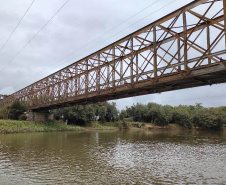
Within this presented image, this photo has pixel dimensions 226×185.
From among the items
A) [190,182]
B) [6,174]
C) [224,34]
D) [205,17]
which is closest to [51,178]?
[6,174]

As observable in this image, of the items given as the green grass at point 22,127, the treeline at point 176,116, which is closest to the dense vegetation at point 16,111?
the green grass at point 22,127

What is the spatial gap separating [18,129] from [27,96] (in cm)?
2072

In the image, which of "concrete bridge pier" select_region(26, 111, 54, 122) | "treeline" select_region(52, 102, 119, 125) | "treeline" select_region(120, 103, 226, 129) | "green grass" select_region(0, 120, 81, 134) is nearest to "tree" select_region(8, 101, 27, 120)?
"concrete bridge pier" select_region(26, 111, 54, 122)

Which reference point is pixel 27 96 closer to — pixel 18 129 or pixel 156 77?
pixel 18 129

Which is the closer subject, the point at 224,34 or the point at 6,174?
the point at 6,174

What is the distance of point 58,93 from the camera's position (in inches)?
1805

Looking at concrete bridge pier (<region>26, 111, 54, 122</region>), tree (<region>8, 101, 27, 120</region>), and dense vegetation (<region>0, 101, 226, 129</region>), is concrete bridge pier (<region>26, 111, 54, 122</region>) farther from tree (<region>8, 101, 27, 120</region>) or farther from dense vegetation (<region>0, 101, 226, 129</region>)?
dense vegetation (<region>0, 101, 226, 129</region>)

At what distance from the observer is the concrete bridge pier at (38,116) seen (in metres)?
59.1

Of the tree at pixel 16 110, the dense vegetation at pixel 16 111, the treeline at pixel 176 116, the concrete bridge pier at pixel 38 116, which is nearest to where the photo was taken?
the dense vegetation at pixel 16 111

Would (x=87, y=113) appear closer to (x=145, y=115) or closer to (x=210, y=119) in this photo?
(x=145, y=115)

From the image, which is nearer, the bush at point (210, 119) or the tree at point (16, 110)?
the tree at point (16, 110)

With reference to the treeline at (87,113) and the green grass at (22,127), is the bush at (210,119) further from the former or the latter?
the green grass at (22,127)

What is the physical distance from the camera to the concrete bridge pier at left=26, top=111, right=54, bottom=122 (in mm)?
59084

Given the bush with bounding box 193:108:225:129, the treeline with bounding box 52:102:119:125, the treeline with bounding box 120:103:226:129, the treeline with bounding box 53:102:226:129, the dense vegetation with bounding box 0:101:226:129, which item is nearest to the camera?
the treeline with bounding box 52:102:119:125
